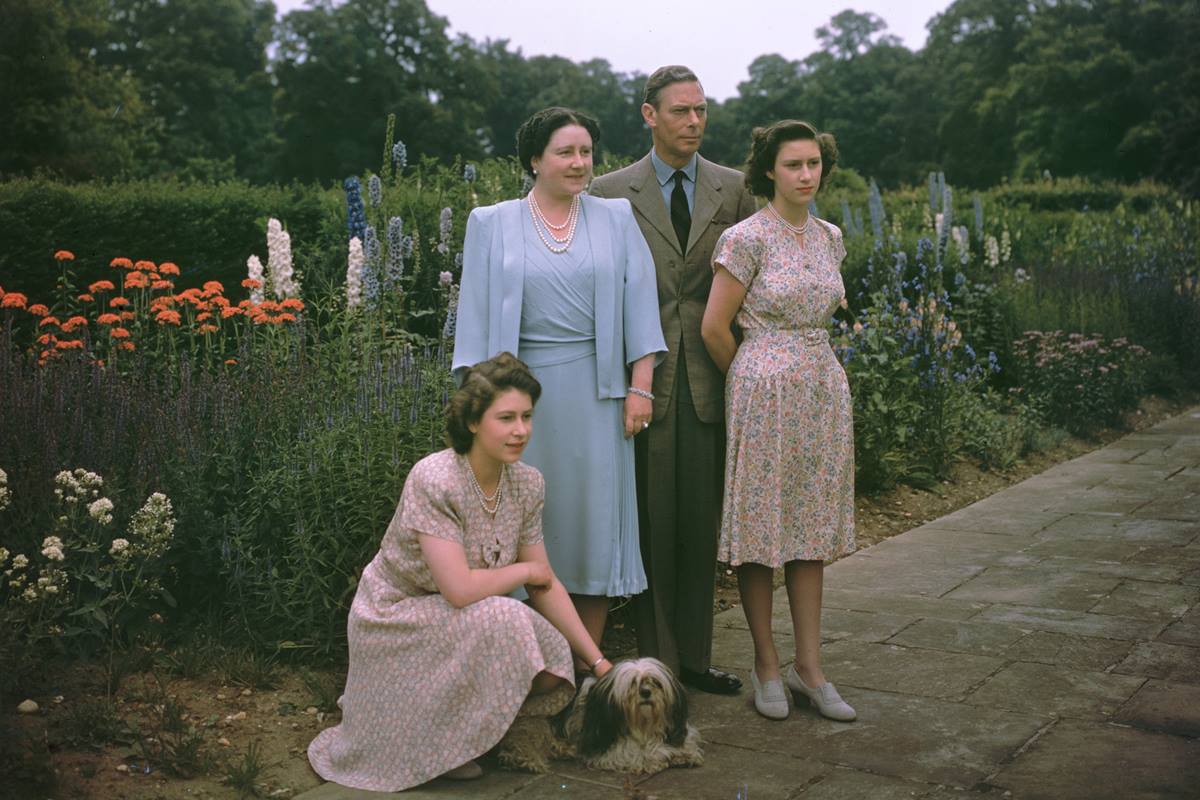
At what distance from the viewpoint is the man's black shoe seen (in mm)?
4340

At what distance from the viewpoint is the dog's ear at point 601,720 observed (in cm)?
355

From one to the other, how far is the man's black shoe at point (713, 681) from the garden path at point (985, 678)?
0.05m

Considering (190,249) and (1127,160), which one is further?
(1127,160)

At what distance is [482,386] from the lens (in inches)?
142

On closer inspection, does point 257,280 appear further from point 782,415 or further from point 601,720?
point 601,720

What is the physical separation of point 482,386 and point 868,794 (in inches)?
61.2

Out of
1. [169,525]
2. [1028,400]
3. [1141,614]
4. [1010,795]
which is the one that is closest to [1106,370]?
[1028,400]

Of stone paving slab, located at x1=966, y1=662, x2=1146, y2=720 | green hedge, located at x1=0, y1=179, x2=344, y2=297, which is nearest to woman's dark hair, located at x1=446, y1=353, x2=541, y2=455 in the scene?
stone paving slab, located at x1=966, y1=662, x2=1146, y2=720

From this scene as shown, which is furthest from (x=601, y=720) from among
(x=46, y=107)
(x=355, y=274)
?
(x=46, y=107)

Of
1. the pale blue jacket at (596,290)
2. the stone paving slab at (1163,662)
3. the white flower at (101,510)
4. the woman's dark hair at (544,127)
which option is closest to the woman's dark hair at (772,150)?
the pale blue jacket at (596,290)

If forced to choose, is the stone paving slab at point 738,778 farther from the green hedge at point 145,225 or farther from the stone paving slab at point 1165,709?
the green hedge at point 145,225

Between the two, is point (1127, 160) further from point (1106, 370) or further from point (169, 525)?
point (169, 525)

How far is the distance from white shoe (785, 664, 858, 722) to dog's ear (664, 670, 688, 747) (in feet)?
1.98

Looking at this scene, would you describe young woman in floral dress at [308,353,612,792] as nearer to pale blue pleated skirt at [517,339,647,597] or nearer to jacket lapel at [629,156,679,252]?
pale blue pleated skirt at [517,339,647,597]
